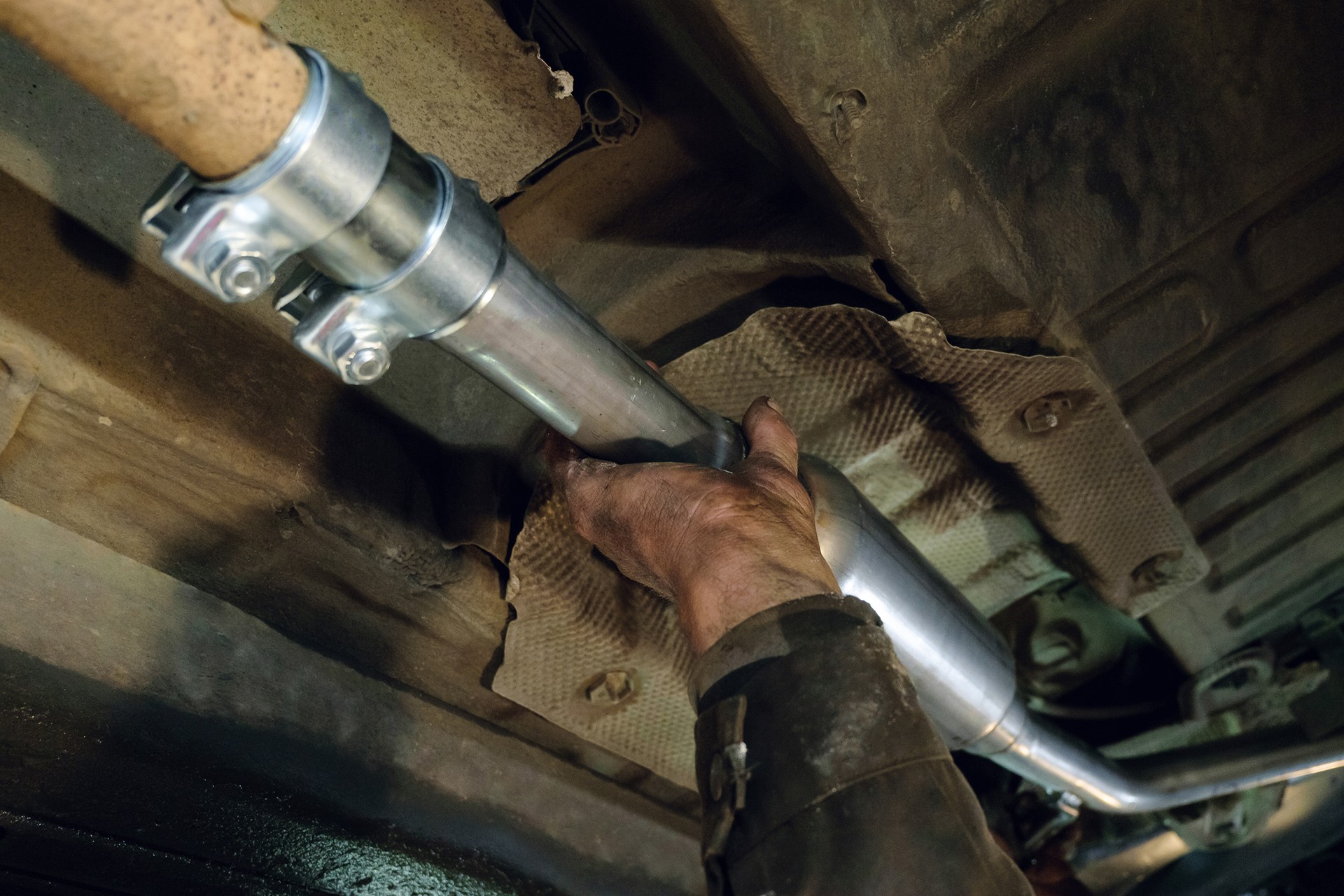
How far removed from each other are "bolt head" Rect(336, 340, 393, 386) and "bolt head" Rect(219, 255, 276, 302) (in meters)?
0.09

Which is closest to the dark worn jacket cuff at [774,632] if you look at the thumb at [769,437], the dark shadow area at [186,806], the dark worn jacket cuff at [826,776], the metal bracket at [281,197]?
the dark worn jacket cuff at [826,776]

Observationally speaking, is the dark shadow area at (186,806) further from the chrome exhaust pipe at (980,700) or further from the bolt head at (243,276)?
the chrome exhaust pipe at (980,700)

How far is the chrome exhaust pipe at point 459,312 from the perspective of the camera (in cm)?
56

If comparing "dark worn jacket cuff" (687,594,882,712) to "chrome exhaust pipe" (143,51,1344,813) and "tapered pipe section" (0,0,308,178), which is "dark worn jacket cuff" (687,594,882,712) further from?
"tapered pipe section" (0,0,308,178)

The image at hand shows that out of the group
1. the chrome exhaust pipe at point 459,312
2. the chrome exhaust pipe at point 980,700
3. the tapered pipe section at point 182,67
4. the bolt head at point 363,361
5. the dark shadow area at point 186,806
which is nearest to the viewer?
the tapered pipe section at point 182,67

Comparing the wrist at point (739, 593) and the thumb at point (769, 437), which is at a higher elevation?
the thumb at point (769, 437)

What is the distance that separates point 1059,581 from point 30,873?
1.48 meters

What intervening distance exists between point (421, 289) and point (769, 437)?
1.32ft

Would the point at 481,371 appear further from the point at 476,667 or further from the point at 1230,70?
the point at 1230,70

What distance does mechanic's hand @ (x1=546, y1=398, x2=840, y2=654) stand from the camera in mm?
743

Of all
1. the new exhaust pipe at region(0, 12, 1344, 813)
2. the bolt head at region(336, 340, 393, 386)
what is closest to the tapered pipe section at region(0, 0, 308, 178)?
the new exhaust pipe at region(0, 12, 1344, 813)

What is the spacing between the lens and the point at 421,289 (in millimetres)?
655

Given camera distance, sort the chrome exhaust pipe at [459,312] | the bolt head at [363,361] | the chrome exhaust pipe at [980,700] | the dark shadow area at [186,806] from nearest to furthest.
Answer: the chrome exhaust pipe at [459,312] < the bolt head at [363,361] < the dark shadow area at [186,806] < the chrome exhaust pipe at [980,700]

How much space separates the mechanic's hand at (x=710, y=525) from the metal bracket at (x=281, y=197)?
370 millimetres
